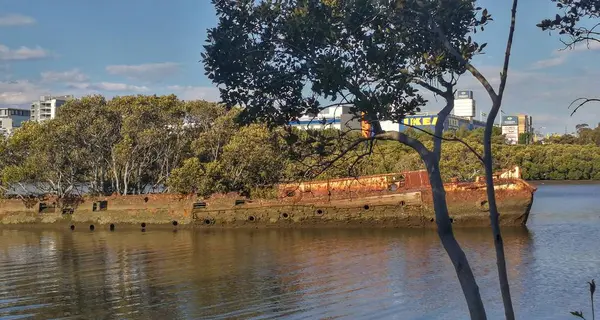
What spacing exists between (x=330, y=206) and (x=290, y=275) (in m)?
11.4

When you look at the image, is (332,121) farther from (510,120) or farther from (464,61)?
(510,120)

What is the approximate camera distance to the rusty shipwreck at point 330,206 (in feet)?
84.6

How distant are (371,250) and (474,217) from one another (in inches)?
292

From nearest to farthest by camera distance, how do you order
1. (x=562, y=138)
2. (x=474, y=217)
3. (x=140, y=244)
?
(x=140, y=244), (x=474, y=217), (x=562, y=138)

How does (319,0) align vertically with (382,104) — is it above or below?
above

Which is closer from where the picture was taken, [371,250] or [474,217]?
[371,250]

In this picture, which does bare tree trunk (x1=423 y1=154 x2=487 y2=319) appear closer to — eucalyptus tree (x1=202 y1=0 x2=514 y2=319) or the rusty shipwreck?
eucalyptus tree (x1=202 y1=0 x2=514 y2=319)

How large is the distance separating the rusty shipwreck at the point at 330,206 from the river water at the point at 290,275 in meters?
1.13

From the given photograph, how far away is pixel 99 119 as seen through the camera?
3097 cm

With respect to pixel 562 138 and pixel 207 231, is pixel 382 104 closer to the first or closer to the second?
pixel 207 231

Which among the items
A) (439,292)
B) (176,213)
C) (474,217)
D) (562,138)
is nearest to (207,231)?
(176,213)

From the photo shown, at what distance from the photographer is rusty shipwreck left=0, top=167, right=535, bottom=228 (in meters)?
25.8

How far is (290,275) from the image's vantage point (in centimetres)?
1619

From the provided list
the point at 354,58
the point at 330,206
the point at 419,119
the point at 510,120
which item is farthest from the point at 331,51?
the point at 510,120
